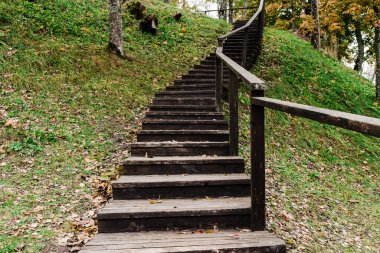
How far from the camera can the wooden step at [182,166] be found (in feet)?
13.6

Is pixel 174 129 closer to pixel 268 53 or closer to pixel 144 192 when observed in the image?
pixel 144 192

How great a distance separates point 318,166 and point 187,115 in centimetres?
358

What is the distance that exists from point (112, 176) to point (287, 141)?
15.8ft

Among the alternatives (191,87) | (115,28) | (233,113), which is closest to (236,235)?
(233,113)

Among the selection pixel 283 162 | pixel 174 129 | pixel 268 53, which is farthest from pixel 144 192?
pixel 268 53

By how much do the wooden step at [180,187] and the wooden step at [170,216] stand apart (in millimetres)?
261

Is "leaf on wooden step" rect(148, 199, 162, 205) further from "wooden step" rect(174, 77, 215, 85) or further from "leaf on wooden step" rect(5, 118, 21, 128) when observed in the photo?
"wooden step" rect(174, 77, 215, 85)

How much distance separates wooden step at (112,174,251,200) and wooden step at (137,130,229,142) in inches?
49.9

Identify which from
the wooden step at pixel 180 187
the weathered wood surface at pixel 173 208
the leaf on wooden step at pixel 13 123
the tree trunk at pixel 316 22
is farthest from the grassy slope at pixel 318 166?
the leaf on wooden step at pixel 13 123

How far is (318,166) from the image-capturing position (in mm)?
7168

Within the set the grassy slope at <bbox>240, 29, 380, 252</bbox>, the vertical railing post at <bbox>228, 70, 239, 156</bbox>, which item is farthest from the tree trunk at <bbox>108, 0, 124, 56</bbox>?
the vertical railing post at <bbox>228, 70, 239, 156</bbox>

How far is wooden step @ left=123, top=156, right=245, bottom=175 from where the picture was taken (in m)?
4.16

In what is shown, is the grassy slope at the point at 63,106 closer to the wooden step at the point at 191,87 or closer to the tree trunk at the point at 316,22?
the wooden step at the point at 191,87

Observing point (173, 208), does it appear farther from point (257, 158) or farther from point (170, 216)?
point (257, 158)
